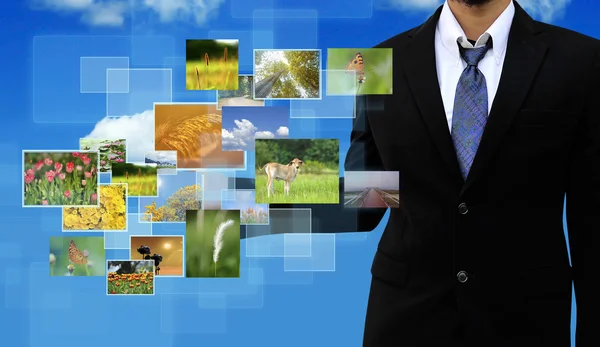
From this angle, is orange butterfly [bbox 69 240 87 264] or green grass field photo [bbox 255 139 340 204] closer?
green grass field photo [bbox 255 139 340 204]

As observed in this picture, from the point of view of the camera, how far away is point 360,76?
8.68 feet

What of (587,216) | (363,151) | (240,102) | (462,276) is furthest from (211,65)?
(587,216)

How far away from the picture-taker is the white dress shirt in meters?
2.32

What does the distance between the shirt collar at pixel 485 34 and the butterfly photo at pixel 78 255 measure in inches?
63.4

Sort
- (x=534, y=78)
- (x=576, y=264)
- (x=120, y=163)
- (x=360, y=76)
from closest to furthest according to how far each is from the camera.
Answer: (x=534, y=78) → (x=576, y=264) → (x=360, y=76) → (x=120, y=163)

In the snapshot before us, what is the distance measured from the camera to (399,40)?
2574 millimetres

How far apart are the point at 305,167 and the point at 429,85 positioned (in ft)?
1.93

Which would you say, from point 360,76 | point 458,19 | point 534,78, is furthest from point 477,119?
point 360,76

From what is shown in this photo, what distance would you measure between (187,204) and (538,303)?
1365 mm

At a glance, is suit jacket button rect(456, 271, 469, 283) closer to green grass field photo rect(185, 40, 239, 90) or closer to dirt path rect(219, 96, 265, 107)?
dirt path rect(219, 96, 265, 107)

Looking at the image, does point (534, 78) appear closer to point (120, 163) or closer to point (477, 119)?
point (477, 119)

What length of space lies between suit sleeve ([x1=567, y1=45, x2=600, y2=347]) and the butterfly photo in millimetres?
1849

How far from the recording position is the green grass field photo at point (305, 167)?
2643 millimetres

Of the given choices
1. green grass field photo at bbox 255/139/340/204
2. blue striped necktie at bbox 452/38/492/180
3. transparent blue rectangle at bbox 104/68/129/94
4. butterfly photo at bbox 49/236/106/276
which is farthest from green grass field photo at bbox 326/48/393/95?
butterfly photo at bbox 49/236/106/276
